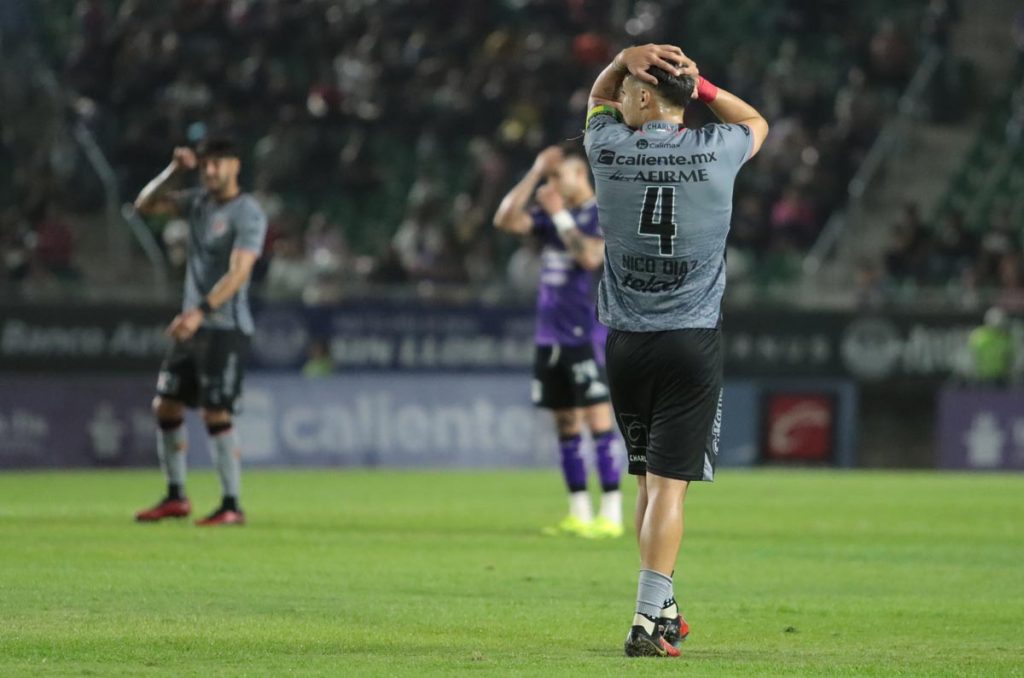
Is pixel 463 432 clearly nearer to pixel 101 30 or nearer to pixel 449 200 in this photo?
pixel 449 200

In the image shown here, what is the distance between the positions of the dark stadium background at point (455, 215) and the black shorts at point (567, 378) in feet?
33.4

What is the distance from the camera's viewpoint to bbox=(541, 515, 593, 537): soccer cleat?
13305 millimetres

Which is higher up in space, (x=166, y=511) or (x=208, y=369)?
(x=208, y=369)

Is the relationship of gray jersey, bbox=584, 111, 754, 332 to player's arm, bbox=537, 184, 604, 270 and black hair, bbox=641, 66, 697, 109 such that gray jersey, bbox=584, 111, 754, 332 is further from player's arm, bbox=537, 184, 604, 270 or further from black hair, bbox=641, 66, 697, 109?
player's arm, bbox=537, 184, 604, 270

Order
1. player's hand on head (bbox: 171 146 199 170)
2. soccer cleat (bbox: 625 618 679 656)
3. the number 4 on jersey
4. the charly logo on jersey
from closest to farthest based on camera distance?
soccer cleat (bbox: 625 618 679 656), the number 4 on jersey, player's hand on head (bbox: 171 146 199 170), the charly logo on jersey

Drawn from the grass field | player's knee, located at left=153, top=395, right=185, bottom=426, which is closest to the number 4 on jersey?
the grass field

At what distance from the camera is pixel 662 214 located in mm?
7410

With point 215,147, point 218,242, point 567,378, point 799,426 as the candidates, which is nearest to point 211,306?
point 218,242

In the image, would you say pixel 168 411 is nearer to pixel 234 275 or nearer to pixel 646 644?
pixel 234 275

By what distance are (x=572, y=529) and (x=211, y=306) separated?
2951 millimetres

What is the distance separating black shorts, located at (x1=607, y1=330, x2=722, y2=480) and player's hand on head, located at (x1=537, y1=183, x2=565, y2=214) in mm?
5684

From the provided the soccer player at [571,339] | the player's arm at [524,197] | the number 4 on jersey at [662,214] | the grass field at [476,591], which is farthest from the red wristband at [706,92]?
the soccer player at [571,339]

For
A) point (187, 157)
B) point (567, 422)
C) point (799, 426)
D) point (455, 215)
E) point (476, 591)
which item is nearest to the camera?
point (476, 591)

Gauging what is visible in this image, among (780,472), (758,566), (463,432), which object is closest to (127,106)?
(463,432)
